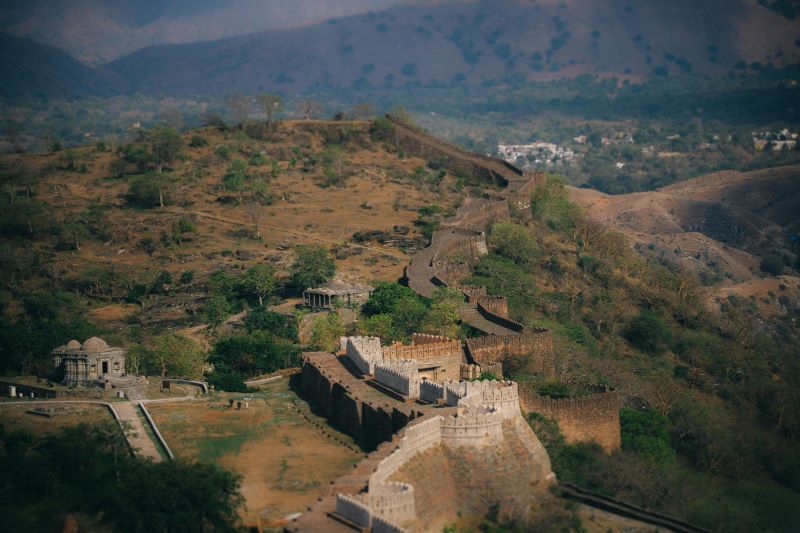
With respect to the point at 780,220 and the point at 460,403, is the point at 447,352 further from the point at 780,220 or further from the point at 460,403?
the point at 780,220

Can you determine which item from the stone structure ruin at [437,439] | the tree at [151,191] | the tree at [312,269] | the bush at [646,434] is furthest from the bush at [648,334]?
the tree at [151,191]

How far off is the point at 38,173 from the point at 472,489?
65430 mm

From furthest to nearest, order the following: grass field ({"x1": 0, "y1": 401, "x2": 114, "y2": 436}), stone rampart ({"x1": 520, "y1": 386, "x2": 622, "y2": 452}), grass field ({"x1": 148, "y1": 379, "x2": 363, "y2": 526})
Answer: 1. stone rampart ({"x1": 520, "y1": 386, "x2": 622, "y2": 452})
2. grass field ({"x1": 0, "y1": 401, "x2": 114, "y2": 436})
3. grass field ({"x1": 148, "y1": 379, "x2": 363, "y2": 526})

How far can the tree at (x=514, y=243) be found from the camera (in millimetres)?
74125

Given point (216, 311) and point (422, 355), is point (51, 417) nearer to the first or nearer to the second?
point (422, 355)

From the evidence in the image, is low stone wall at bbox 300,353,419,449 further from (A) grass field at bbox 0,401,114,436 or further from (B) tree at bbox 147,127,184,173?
(B) tree at bbox 147,127,184,173

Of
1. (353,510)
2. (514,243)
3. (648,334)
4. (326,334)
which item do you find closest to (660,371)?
(648,334)

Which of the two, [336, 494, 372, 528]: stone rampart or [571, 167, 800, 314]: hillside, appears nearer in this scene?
[336, 494, 372, 528]: stone rampart

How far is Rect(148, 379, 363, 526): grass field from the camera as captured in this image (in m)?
37.4

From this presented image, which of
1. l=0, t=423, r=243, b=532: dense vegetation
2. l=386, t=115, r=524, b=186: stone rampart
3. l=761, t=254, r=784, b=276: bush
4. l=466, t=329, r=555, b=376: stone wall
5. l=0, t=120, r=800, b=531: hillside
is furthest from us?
l=761, t=254, r=784, b=276: bush

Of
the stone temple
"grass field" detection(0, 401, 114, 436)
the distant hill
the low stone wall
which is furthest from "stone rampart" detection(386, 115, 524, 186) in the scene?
"grass field" detection(0, 401, 114, 436)

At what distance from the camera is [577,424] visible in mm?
44125

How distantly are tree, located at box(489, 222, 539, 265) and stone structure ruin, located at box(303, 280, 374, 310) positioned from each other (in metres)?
10.1

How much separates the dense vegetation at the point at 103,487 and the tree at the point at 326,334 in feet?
48.4
